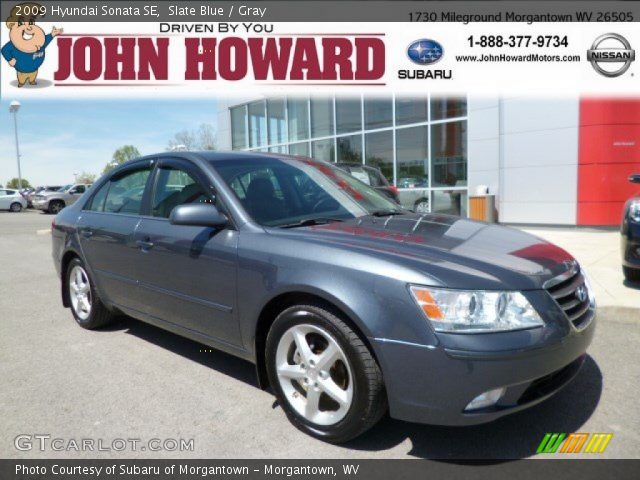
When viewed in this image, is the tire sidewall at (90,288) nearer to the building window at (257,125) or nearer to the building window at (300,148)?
the building window at (300,148)

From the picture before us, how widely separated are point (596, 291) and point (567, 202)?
20.2 ft

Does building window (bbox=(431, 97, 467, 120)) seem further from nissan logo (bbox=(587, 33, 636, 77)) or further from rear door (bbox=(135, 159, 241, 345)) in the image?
rear door (bbox=(135, 159, 241, 345))

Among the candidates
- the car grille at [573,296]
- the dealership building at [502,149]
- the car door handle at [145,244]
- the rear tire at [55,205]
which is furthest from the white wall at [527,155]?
the rear tire at [55,205]

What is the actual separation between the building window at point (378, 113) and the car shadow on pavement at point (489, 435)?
11.7 metres

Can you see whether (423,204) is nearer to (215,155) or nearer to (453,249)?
(215,155)

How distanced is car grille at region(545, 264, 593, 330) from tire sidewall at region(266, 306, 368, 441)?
3.32 ft

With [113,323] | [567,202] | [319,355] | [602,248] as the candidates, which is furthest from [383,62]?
[319,355]

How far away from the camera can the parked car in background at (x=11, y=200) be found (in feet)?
98.4

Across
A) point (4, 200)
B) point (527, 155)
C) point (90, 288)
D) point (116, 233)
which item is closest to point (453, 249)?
point (116, 233)

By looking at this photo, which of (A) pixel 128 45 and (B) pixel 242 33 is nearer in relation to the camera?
(A) pixel 128 45

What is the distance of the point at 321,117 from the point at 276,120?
2577mm

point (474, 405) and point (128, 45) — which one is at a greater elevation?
point (128, 45)

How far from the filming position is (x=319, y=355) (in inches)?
102

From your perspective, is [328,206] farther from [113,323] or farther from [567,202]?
[567,202]
